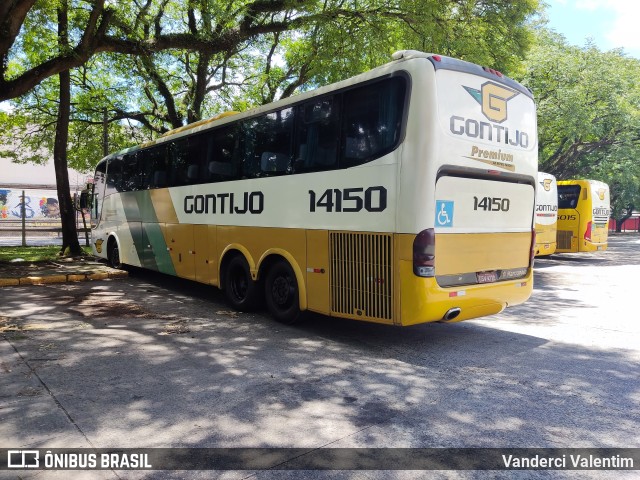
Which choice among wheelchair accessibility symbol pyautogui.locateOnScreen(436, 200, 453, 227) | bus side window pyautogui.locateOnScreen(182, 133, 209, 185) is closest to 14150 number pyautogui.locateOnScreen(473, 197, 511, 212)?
wheelchair accessibility symbol pyautogui.locateOnScreen(436, 200, 453, 227)

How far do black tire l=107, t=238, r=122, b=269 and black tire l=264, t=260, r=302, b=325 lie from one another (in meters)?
6.68

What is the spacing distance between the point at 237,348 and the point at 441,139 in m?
3.37

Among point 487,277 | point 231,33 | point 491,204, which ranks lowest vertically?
point 487,277

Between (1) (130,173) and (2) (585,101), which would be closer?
(1) (130,173)

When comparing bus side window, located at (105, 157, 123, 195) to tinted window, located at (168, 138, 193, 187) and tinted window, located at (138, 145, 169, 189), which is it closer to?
tinted window, located at (138, 145, 169, 189)

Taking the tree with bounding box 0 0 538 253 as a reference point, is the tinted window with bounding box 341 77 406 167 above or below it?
below

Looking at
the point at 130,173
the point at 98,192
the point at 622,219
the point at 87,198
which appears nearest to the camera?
the point at 130,173

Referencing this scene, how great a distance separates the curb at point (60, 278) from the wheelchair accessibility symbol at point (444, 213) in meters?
8.93

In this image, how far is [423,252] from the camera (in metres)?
5.18

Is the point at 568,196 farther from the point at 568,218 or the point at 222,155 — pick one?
the point at 222,155

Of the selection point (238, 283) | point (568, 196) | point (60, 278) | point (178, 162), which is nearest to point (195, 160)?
point (178, 162)

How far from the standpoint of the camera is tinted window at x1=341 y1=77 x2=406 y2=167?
537 centimetres

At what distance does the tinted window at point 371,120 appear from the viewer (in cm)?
537

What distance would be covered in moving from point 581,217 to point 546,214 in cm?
307
